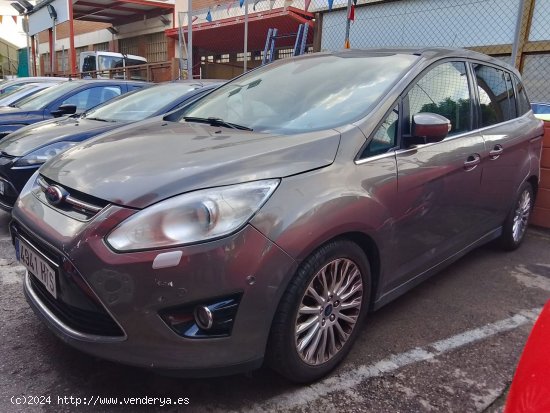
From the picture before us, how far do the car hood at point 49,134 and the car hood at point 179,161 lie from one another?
1.80 meters

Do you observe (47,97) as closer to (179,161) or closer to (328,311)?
(179,161)

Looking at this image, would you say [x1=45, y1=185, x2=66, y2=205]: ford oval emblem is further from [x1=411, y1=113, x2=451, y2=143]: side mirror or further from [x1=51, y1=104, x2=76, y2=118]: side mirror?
[x1=51, y1=104, x2=76, y2=118]: side mirror

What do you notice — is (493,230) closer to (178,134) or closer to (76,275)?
(178,134)

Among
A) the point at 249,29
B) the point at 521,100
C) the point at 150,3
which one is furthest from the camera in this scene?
the point at 150,3

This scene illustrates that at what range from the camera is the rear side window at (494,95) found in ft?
11.2

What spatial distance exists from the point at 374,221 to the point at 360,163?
0.95ft

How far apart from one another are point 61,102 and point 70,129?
219 cm

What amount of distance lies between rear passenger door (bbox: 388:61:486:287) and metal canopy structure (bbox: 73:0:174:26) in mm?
19218

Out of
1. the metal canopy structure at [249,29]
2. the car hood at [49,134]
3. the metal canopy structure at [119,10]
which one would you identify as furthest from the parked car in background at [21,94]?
the metal canopy structure at [119,10]

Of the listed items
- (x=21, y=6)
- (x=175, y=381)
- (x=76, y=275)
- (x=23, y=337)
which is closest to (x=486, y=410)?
(x=175, y=381)

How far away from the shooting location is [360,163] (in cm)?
229

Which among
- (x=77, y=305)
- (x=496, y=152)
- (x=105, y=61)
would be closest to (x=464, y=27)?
(x=496, y=152)

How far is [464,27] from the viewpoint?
9.17 m

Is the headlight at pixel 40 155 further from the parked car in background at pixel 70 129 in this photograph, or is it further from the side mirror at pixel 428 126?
the side mirror at pixel 428 126
